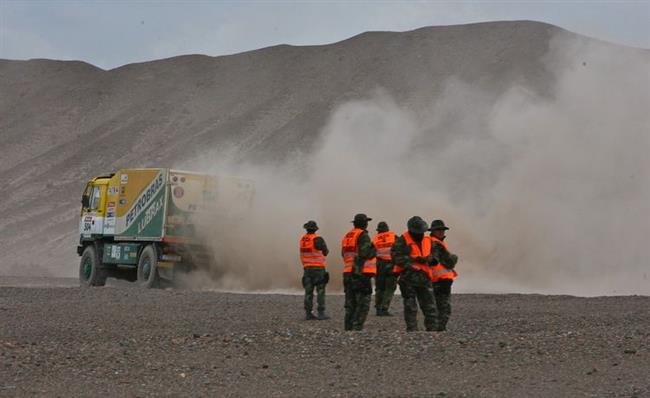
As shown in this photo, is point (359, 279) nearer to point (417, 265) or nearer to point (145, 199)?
point (417, 265)

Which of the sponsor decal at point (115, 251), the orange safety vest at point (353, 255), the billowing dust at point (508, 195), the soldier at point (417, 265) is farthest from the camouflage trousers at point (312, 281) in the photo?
the sponsor decal at point (115, 251)

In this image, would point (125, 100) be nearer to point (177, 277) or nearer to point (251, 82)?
point (251, 82)

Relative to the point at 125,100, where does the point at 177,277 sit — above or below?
below

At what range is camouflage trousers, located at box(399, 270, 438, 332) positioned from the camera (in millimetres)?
12438

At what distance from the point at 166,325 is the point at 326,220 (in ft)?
45.0

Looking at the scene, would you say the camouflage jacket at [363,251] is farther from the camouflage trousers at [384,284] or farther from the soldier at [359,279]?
the camouflage trousers at [384,284]

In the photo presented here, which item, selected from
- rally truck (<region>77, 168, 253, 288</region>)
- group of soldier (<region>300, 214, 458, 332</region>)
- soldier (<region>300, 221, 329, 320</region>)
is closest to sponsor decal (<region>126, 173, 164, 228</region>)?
rally truck (<region>77, 168, 253, 288</region>)

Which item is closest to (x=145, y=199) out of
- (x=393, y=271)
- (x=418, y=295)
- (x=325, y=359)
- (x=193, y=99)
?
(x=393, y=271)

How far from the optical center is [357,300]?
13984 mm

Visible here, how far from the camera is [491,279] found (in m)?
29.7

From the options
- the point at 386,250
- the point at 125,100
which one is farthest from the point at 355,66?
the point at 386,250

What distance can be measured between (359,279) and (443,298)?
4.43 ft

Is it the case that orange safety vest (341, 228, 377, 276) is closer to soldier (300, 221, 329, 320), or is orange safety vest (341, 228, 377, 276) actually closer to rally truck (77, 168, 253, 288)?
soldier (300, 221, 329, 320)

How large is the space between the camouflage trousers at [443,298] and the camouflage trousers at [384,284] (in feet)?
10.5
